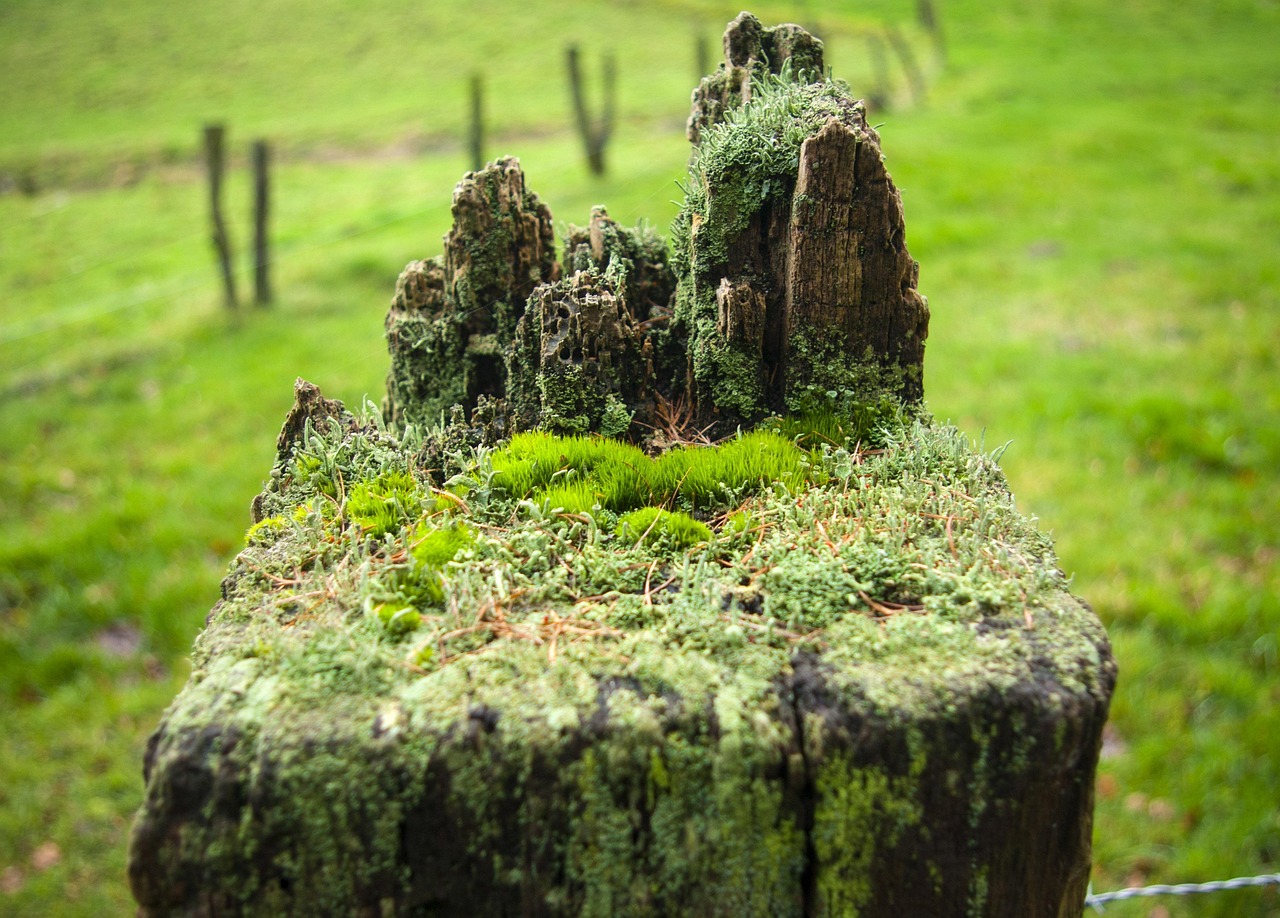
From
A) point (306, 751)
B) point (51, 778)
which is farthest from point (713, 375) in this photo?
point (51, 778)

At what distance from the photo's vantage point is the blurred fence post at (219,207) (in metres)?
13.9

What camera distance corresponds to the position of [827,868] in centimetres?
211

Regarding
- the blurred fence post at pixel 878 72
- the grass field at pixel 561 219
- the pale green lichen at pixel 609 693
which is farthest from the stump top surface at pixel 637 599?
the blurred fence post at pixel 878 72

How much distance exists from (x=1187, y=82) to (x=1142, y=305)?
16.7m

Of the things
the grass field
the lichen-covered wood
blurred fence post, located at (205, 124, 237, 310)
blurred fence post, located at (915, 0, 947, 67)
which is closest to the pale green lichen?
the lichen-covered wood

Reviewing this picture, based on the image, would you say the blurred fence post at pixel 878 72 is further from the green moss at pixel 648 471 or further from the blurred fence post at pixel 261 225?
the green moss at pixel 648 471

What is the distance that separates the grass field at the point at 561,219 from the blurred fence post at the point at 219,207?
75 cm

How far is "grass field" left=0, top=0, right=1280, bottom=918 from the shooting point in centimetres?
690

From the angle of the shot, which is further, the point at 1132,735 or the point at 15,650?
the point at 15,650

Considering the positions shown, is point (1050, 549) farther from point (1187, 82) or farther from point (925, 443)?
point (1187, 82)

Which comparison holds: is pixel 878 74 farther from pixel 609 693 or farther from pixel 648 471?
pixel 609 693

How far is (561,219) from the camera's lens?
5.81 metres

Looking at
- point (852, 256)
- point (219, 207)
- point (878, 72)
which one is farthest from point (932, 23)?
point (852, 256)

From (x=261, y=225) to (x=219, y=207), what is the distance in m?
0.88
